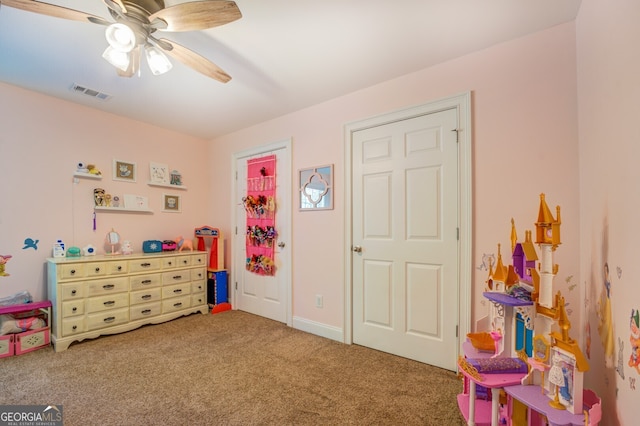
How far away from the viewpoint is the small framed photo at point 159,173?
3.62 metres

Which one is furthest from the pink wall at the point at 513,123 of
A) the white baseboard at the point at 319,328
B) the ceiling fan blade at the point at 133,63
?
the ceiling fan blade at the point at 133,63

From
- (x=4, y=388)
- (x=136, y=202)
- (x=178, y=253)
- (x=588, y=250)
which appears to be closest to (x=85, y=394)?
(x=4, y=388)

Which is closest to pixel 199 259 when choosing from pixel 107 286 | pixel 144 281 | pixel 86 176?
pixel 144 281

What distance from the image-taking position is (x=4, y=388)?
190 cm

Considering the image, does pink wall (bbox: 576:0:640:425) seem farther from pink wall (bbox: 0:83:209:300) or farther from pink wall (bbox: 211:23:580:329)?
pink wall (bbox: 0:83:209:300)

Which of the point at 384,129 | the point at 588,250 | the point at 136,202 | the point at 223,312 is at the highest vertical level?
the point at 384,129

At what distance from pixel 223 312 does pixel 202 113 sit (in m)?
2.46

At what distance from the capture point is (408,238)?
7.84 feet

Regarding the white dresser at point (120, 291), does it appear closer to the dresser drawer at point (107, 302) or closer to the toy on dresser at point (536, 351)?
the dresser drawer at point (107, 302)

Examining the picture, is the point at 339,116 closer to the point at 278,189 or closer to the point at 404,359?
the point at 278,189

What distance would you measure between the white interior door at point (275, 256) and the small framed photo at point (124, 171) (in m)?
1.20

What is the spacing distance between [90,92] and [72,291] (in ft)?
6.18

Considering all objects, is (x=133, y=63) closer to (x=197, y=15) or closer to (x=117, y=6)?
(x=117, y=6)

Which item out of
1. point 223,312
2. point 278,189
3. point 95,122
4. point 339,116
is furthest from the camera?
point 223,312
